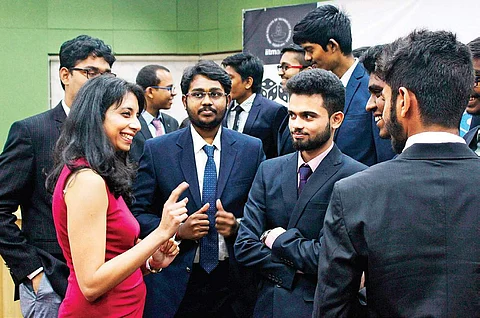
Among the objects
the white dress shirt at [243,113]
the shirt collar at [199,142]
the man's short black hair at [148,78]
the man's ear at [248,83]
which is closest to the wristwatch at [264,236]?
the shirt collar at [199,142]

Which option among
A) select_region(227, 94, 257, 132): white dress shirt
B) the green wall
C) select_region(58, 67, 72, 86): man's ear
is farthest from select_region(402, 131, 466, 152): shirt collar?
the green wall

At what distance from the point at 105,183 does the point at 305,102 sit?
91cm

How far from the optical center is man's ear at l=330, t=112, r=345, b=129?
266cm

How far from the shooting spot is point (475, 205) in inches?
62.6

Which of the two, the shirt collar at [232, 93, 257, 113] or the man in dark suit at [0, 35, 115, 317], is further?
the shirt collar at [232, 93, 257, 113]

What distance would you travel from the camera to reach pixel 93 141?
2.21m

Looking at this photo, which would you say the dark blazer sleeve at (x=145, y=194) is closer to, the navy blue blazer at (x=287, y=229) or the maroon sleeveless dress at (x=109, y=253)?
the navy blue blazer at (x=287, y=229)

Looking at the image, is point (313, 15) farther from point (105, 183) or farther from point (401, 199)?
point (401, 199)

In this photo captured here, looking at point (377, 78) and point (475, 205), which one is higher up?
point (377, 78)

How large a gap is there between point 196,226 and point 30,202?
2.32ft

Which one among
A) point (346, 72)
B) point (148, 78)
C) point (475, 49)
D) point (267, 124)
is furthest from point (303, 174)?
point (148, 78)

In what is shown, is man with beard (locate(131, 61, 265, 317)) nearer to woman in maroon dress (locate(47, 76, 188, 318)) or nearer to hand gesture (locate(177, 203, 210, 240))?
hand gesture (locate(177, 203, 210, 240))

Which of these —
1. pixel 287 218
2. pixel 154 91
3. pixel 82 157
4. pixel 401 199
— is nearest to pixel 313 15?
pixel 287 218

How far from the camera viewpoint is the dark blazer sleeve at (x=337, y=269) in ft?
5.35
